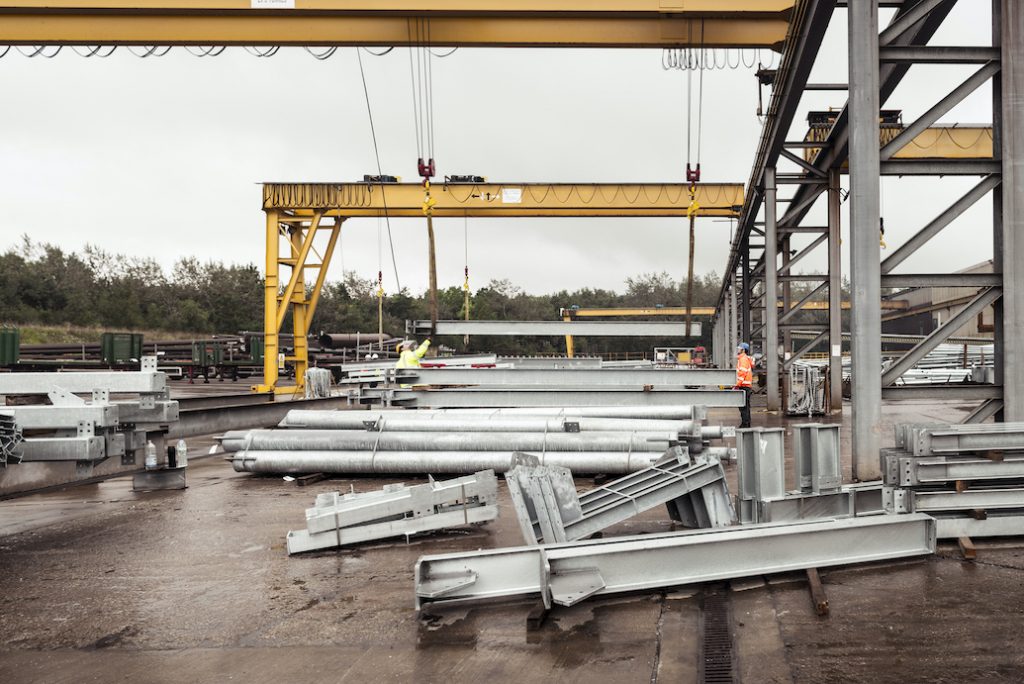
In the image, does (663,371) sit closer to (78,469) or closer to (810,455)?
(810,455)

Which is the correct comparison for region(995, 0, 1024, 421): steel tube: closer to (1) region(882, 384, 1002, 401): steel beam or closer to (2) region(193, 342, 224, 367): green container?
(1) region(882, 384, 1002, 401): steel beam

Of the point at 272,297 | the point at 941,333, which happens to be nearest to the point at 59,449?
the point at 941,333

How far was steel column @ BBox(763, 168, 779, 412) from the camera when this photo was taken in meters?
14.7

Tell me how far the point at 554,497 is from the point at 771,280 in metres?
11.7

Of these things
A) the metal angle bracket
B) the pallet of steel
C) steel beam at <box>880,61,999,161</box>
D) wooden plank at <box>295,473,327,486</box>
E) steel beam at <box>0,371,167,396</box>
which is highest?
steel beam at <box>880,61,999,161</box>

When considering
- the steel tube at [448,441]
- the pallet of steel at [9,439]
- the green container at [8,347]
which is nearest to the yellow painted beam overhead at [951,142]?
the steel tube at [448,441]

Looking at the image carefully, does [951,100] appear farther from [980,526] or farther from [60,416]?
[60,416]

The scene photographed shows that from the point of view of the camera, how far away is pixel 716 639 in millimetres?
3488

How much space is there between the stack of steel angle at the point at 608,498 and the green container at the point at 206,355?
1010 inches

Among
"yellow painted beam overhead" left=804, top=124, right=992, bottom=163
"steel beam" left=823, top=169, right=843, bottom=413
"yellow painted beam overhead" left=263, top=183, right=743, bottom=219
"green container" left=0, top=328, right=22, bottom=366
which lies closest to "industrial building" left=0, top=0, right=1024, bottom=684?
"steel beam" left=823, top=169, right=843, bottom=413

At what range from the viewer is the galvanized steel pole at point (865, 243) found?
6977 mm

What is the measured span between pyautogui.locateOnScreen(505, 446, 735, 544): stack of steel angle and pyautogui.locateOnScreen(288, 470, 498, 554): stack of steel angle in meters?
0.65

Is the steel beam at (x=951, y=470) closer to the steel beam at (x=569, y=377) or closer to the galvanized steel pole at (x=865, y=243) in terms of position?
the galvanized steel pole at (x=865, y=243)

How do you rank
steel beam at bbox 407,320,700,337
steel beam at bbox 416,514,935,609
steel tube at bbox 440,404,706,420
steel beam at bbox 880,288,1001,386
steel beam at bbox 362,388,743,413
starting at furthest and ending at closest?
steel beam at bbox 407,320,700,337 < steel beam at bbox 362,388,743,413 < steel tube at bbox 440,404,706,420 < steel beam at bbox 880,288,1001,386 < steel beam at bbox 416,514,935,609
